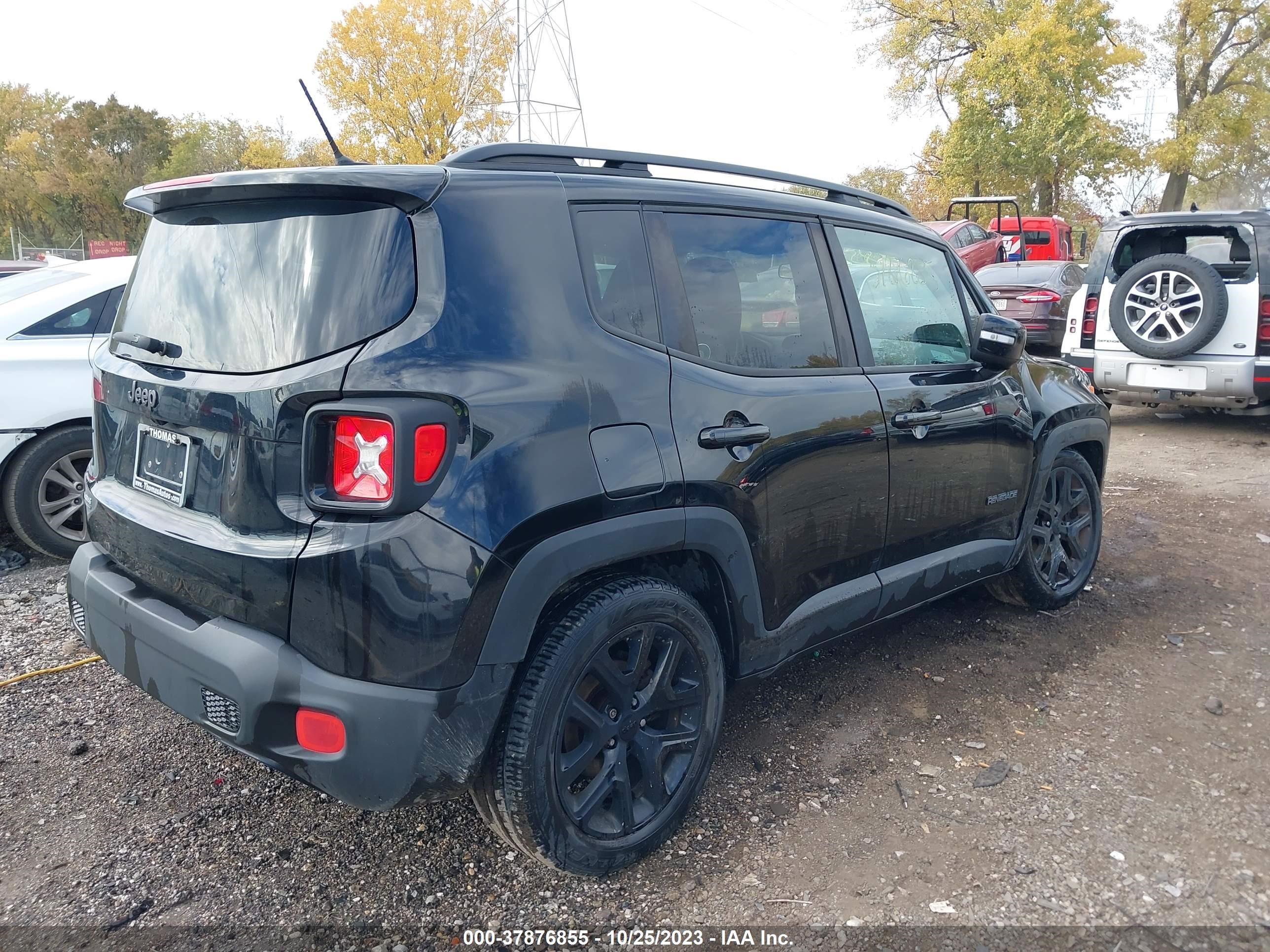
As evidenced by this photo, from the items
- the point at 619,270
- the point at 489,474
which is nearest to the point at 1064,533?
the point at 619,270

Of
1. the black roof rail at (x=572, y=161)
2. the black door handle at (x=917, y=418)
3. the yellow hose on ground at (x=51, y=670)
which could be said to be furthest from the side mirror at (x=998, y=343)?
the yellow hose on ground at (x=51, y=670)

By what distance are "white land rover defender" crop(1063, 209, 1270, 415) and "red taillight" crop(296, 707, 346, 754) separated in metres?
7.65

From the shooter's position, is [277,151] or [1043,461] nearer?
[1043,461]

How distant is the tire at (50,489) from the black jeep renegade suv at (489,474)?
252cm

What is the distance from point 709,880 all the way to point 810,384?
1499 millimetres

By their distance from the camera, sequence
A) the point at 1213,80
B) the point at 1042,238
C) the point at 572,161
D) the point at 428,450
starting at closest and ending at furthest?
1. the point at 428,450
2. the point at 572,161
3. the point at 1042,238
4. the point at 1213,80

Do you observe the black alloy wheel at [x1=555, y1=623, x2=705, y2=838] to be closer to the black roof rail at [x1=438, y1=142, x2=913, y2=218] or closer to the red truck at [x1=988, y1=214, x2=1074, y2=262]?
the black roof rail at [x1=438, y1=142, x2=913, y2=218]

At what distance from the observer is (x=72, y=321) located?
16.6ft

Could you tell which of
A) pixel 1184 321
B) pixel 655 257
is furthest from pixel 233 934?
pixel 1184 321

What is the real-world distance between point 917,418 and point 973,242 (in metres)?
12.7

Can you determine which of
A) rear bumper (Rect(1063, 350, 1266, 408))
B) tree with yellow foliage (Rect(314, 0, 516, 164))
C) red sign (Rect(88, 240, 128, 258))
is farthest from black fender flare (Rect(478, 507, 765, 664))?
tree with yellow foliage (Rect(314, 0, 516, 164))

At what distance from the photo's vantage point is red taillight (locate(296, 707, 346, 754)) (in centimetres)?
207

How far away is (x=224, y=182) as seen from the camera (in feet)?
7.70

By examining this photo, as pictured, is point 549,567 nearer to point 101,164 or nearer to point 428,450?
point 428,450
